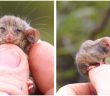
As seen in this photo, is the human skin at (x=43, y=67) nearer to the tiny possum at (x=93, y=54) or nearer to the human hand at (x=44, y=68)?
the human hand at (x=44, y=68)

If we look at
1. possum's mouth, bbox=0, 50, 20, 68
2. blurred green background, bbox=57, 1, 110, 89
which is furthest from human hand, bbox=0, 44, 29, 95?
blurred green background, bbox=57, 1, 110, 89

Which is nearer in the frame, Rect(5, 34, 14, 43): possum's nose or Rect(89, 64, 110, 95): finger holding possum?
Rect(89, 64, 110, 95): finger holding possum

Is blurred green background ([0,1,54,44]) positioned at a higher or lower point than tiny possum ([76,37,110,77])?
higher

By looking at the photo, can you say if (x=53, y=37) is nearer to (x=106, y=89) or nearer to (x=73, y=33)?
(x=106, y=89)

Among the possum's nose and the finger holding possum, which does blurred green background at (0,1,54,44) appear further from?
the finger holding possum

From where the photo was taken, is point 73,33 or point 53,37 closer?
point 53,37

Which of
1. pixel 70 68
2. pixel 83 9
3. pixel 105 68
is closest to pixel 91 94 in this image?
pixel 105 68

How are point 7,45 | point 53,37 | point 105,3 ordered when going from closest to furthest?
point 7,45, point 53,37, point 105,3

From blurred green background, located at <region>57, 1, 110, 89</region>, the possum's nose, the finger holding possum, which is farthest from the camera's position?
blurred green background, located at <region>57, 1, 110, 89</region>
